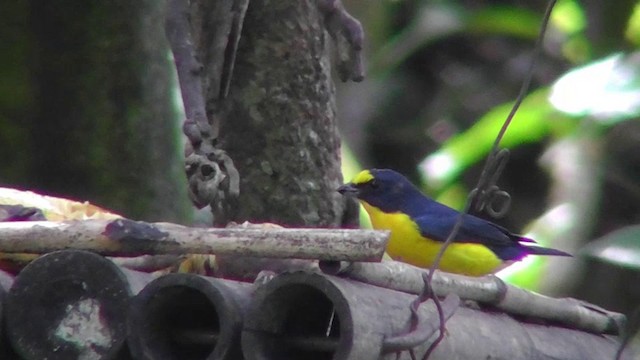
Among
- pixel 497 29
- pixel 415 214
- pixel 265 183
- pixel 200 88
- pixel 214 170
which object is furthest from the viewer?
pixel 497 29

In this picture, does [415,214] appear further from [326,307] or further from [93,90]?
[326,307]

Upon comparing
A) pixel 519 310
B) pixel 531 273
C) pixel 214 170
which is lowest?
pixel 531 273

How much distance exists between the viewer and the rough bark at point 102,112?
3.33 metres

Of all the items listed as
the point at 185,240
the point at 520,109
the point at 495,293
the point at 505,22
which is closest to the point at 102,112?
the point at 495,293

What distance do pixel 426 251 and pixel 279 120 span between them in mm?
1075

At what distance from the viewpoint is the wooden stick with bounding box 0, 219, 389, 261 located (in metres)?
1.77

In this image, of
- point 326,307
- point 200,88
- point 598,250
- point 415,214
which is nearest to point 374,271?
point 326,307

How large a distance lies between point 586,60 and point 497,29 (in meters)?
1.31

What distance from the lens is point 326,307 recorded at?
184cm

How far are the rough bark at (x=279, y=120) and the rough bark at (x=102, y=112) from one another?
220 millimetres

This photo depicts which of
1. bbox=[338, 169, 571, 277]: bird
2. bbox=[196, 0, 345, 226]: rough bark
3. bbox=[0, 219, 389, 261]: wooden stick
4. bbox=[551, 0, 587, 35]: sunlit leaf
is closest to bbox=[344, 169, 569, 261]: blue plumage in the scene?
bbox=[338, 169, 571, 277]: bird

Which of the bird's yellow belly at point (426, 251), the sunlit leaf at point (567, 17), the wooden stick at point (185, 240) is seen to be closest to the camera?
the wooden stick at point (185, 240)

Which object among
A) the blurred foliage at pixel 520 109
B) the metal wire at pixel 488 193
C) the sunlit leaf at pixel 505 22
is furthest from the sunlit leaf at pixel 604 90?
the metal wire at pixel 488 193

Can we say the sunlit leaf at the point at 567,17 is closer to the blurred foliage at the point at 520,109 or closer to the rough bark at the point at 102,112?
the blurred foliage at the point at 520,109
